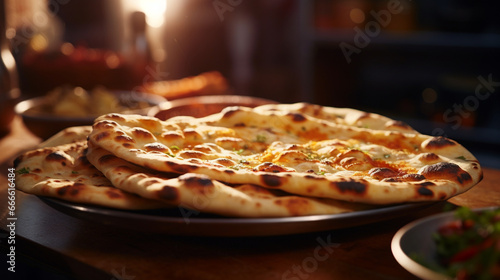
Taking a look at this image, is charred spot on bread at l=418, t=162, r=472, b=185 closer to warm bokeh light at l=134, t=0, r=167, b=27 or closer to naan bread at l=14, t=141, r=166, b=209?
naan bread at l=14, t=141, r=166, b=209

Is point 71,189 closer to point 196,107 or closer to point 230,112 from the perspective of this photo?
point 230,112

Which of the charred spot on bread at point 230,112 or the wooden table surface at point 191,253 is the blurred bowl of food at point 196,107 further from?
the wooden table surface at point 191,253

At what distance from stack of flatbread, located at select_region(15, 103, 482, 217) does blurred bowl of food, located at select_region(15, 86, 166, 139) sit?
0.33 m

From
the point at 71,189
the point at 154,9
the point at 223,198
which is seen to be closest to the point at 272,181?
the point at 223,198

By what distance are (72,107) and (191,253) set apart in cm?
139

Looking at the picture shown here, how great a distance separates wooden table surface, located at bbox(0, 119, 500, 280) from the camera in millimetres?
1244

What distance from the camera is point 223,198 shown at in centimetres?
124

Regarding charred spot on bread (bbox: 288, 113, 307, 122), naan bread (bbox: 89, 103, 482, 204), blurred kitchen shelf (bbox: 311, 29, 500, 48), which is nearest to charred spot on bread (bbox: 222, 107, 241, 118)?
naan bread (bbox: 89, 103, 482, 204)

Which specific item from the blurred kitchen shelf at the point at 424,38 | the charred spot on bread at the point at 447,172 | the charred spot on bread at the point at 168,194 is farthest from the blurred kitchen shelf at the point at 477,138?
the charred spot on bread at the point at 168,194

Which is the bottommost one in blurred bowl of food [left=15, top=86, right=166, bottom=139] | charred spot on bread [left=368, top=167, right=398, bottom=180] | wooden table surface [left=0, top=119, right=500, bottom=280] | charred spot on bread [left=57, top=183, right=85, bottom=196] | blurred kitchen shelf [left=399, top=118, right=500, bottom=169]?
blurred kitchen shelf [left=399, top=118, right=500, bottom=169]

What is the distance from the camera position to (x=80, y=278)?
1.31 metres

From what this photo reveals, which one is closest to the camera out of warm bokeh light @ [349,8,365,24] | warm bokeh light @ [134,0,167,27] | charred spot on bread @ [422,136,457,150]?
charred spot on bread @ [422,136,457,150]

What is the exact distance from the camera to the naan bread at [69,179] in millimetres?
1298

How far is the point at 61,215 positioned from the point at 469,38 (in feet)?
11.9
